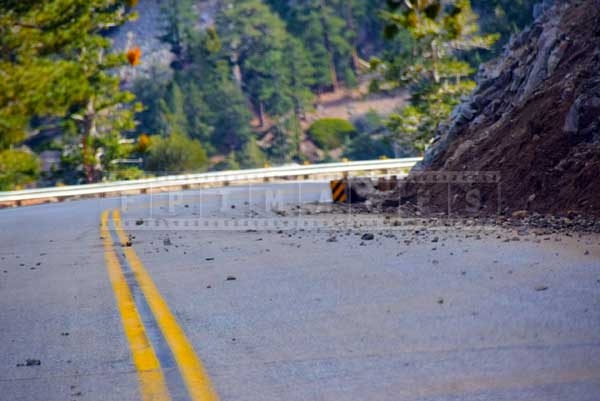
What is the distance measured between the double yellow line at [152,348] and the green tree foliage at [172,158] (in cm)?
5718

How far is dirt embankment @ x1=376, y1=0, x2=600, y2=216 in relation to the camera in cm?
1429

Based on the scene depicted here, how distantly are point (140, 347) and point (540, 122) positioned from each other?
410 inches

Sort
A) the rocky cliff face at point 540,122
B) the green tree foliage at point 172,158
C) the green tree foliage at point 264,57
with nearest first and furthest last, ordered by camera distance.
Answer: the rocky cliff face at point 540,122
the green tree foliage at point 172,158
the green tree foliage at point 264,57

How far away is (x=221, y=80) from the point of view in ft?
303

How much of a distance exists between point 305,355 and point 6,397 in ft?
6.22

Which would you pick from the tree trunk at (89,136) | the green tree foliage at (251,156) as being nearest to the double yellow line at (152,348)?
the tree trunk at (89,136)

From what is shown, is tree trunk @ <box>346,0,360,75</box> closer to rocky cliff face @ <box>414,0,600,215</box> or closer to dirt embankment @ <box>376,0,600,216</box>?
rocky cliff face @ <box>414,0,600,215</box>

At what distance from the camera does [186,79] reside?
92.8 metres

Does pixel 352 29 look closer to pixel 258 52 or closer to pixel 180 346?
pixel 258 52

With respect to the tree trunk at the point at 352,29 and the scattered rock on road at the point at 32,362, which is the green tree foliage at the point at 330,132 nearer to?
the tree trunk at the point at 352,29

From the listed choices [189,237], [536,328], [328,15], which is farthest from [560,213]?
[328,15]

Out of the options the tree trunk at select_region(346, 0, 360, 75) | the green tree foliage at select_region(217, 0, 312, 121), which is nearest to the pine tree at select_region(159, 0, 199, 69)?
the green tree foliage at select_region(217, 0, 312, 121)

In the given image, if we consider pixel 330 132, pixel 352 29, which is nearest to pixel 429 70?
pixel 330 132

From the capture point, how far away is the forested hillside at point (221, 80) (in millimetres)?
48406
